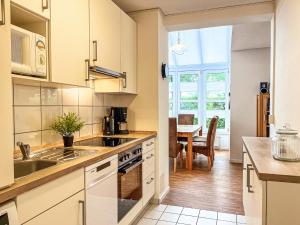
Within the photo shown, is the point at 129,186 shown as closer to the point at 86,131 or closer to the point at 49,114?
the point at 86,131

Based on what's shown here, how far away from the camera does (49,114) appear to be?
193 centimetres

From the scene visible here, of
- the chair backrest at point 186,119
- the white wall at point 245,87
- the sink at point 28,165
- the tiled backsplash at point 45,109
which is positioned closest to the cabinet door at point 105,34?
the tiled backsplash at point 45,109

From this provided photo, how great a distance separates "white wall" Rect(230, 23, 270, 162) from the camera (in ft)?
14.8

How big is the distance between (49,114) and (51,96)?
0.15 meters

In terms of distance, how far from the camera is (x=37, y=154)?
1.57 m

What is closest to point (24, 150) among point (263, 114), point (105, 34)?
point (105, 34)

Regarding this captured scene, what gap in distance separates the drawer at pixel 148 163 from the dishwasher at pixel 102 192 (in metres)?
0.66

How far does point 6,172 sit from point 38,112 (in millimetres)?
993

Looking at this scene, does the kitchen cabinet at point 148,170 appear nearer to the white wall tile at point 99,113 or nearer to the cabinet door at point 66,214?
the white wall tile at point 99,113

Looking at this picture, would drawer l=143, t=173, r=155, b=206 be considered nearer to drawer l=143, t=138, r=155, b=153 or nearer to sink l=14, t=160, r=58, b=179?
drawer l=143, t=138, r=155, b=153

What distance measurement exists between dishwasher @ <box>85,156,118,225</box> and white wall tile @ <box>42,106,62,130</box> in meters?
0.64

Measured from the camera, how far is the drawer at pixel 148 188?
2.41 meters

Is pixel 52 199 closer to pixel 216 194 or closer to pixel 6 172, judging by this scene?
pixel 6 172

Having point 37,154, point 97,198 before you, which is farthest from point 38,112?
point 97,198
